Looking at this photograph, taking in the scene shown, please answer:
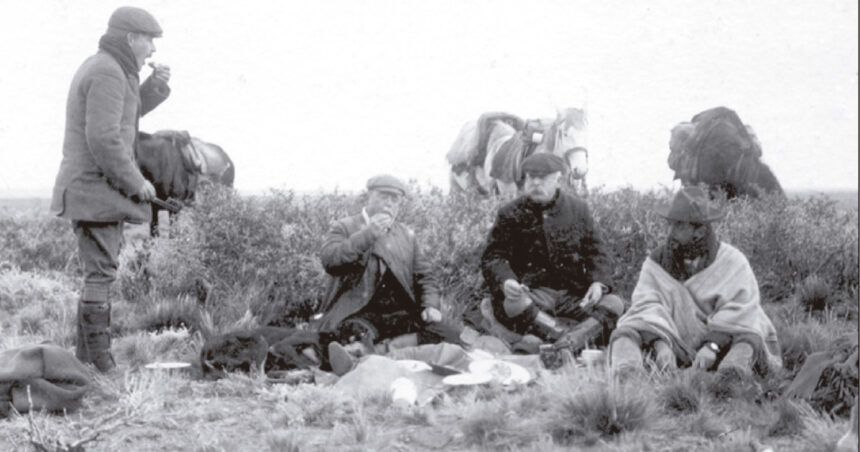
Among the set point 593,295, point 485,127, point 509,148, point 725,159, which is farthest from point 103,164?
point 485,127

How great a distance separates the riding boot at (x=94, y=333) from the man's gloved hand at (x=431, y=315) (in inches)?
85.5

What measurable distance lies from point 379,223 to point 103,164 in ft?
6.02

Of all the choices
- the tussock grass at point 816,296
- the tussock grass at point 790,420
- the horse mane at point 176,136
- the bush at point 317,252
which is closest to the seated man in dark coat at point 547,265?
the bush at point 317,252

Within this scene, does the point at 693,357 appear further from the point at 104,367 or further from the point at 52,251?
the point at 52,251

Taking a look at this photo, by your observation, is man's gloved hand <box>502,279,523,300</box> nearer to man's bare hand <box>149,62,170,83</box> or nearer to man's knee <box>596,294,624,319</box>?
man's knee <box>596,294,624,319</box>

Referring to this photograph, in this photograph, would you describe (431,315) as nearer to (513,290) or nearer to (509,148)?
(513,290)

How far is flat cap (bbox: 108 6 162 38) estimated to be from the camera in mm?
6848

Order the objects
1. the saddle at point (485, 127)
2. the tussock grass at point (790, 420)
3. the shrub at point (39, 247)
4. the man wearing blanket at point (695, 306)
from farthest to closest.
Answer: the saddle at point (485, 127)
the shrub at point (39, 247)
the man wearing blanket at point (695, 306)
the tussock grass at point (790, 420)

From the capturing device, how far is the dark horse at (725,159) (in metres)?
12.2

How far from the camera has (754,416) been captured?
5.60m

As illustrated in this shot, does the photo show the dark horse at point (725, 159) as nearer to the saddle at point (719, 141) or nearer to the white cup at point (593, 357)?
the saddle at point (719, 141)

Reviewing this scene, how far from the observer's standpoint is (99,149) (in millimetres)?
6676

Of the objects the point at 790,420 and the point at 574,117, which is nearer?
the point at 790,420

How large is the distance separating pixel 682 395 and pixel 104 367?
144 inches
